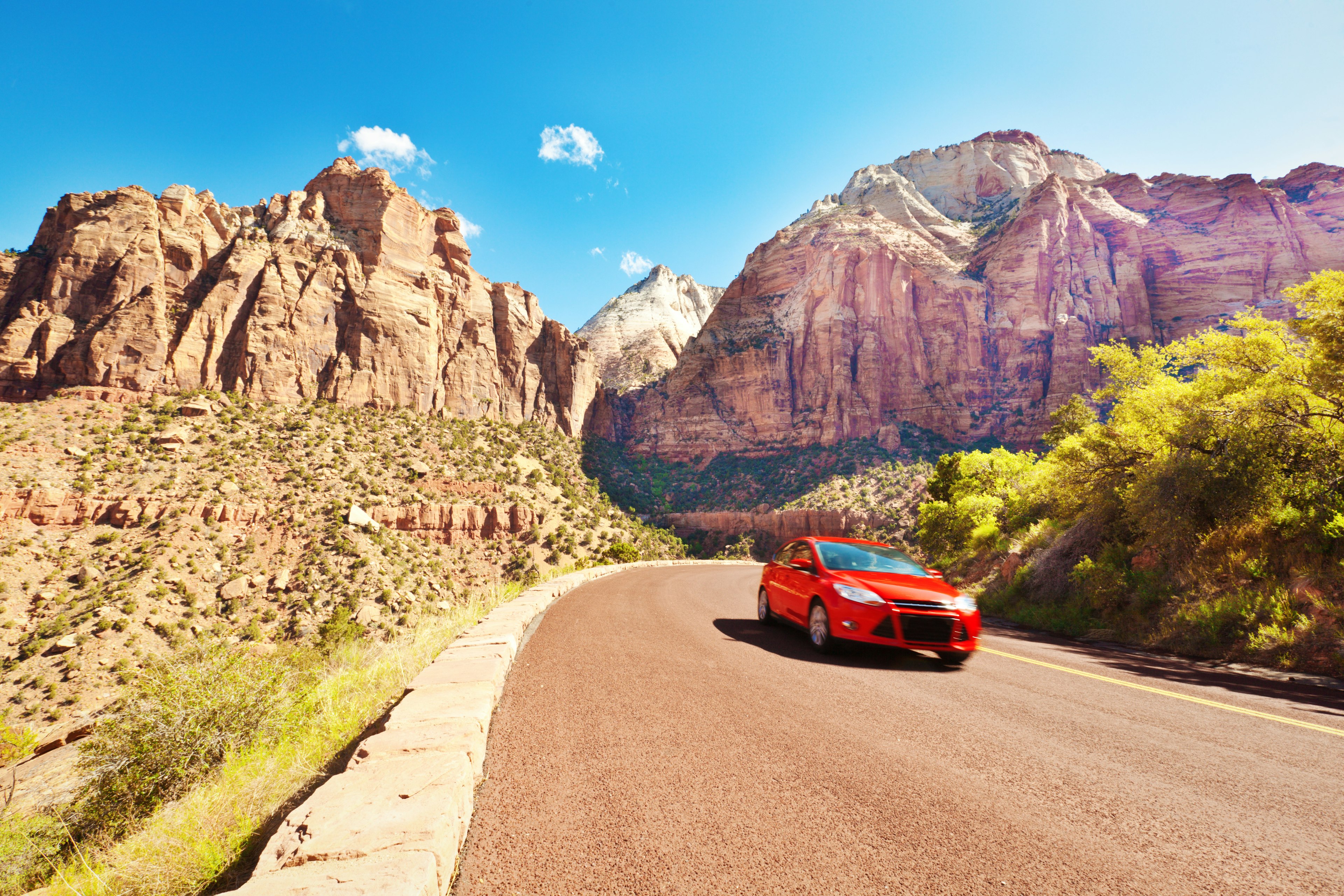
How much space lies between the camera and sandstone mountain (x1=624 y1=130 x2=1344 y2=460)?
238ft

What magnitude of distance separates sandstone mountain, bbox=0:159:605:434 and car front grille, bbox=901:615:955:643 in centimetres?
5768

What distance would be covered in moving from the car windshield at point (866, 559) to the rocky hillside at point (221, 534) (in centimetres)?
1173

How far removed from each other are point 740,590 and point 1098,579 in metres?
9.33

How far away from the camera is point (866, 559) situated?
8.10 metres

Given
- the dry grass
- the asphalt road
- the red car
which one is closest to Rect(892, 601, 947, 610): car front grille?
the red car

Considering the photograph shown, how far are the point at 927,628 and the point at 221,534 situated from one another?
40277 mm

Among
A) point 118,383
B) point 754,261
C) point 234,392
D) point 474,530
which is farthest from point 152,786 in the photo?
point 754,261

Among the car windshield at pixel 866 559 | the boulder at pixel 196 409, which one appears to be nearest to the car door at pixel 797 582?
the car windshield at pixel 866 559

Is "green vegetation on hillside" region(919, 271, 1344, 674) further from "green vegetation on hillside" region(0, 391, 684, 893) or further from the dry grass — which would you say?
"green vegetation on hillside" region(0, 391, 684, 893)

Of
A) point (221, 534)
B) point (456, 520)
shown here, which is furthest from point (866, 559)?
point (456, 520)

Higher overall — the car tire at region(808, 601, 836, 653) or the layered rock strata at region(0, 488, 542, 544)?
the car tire at region(808, 601, 836, 653)

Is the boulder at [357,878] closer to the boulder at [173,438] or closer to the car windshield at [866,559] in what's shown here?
the car windshield at [866,559]

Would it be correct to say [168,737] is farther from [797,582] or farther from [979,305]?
[979,305]

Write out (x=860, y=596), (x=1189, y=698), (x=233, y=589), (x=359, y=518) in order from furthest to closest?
(x=359, y=518) → (x=233, y=589) → (x=860, y=596) → (x=1189, y=698)
